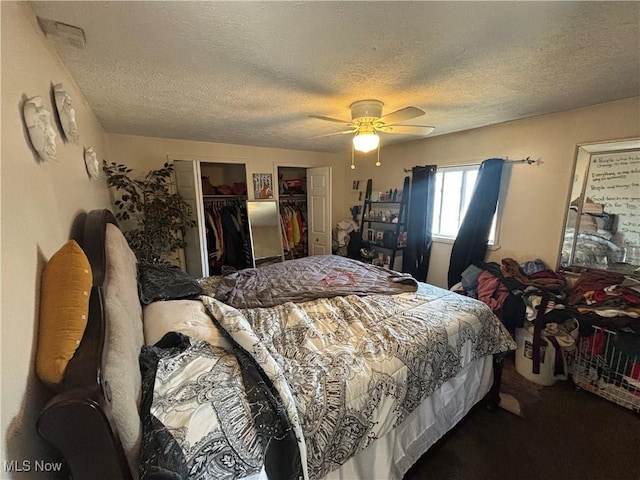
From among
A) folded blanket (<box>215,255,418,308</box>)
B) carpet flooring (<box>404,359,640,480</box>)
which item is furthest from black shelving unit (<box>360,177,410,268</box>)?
carpet flooring (<box>404,359,640,480</box>)

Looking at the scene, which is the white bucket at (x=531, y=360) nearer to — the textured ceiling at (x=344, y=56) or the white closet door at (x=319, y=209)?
the textured ceiling at (x=344, y=56)

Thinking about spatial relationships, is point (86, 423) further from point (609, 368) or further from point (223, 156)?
point (223, 156)

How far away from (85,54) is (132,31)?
0.37 m

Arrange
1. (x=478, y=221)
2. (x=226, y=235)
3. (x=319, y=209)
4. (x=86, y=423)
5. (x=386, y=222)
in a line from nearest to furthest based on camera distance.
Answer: (x=86, y=423) < (x=478, y=221) < (x=226, y=235) < (x=386, y=222) < (x=319, y=209)

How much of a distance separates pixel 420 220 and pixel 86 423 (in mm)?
3464

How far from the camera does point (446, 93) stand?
71.2 inches

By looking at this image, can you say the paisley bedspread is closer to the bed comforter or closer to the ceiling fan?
the bed comforter

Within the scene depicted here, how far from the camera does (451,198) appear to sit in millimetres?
3344

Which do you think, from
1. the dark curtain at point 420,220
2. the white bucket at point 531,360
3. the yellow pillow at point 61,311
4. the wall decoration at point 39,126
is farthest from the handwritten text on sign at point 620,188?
the wall decoration at point 39,126

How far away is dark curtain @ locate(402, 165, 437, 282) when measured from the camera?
3371 mm

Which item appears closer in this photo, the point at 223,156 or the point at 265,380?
the point at 265,380

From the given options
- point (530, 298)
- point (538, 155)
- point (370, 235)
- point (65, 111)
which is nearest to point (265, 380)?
→ point (65, 111)

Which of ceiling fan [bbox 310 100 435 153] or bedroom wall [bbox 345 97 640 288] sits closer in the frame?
ceiling fan [bbox 310 100 435 153]

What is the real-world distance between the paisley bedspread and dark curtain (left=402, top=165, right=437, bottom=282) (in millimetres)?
1636
